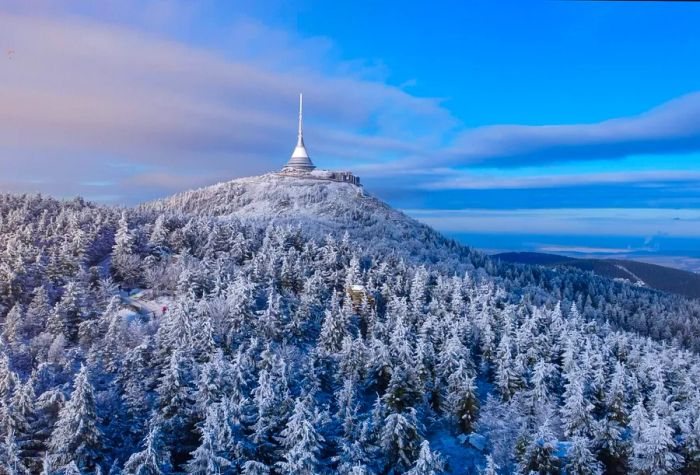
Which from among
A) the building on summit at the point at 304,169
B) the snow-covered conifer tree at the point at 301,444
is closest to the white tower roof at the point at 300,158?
the building on summit at the point at 304,169

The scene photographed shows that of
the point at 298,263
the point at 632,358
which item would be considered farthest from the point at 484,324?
the point at 298,263

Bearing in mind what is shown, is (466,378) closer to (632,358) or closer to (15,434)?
(632,358)

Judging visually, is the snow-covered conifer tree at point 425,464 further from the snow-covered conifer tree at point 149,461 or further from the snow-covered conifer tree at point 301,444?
the snow-covered conifer tree at point 149,461

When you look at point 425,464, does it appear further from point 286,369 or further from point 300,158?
point 300,158

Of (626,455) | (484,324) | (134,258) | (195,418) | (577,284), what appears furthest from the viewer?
(577,284)

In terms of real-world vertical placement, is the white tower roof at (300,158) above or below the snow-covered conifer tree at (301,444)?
above

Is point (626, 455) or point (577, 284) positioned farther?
point (577, 284)
